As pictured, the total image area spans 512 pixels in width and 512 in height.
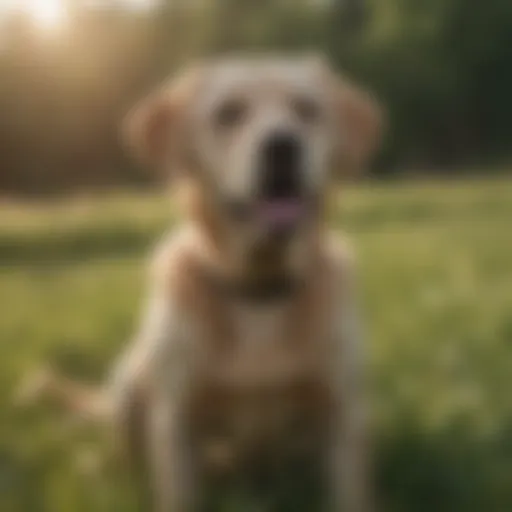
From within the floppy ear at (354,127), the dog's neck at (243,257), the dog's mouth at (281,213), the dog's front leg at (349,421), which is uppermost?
the floppy ear at (354,127)

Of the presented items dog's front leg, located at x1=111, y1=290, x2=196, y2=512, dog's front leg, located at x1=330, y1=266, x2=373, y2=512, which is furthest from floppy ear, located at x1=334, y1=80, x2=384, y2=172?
dog's front leg, located at x1=111, y1=290, x2=196, y2=512

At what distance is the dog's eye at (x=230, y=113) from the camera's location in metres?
0.93

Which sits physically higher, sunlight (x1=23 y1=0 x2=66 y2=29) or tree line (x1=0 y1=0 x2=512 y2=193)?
sunlight (x1=23 y1=0 x2=66 y2=29)

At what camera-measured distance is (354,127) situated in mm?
965

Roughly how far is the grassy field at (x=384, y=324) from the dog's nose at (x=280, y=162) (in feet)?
0.38

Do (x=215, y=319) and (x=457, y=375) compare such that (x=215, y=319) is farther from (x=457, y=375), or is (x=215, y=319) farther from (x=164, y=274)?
(x=457, y=375)

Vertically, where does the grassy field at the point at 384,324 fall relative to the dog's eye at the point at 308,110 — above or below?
below

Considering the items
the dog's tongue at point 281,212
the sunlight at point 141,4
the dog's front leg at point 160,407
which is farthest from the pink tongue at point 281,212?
the sunlight at point 141,4

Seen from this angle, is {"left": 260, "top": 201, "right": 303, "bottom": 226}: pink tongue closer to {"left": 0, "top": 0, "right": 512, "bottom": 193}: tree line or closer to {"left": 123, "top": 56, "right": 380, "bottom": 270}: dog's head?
{"left": 123, "top": 56, "right": 380, "bottom": 270}: dog's head

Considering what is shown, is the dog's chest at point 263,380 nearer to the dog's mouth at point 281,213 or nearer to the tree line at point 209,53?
the dog's mouth at point 281,213

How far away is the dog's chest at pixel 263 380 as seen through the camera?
3.05 ft

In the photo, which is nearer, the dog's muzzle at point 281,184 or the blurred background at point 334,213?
the dog's muzzle at point 281,184

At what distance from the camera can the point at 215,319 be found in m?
0.94

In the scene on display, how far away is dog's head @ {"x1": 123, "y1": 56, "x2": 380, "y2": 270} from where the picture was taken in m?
0.91
